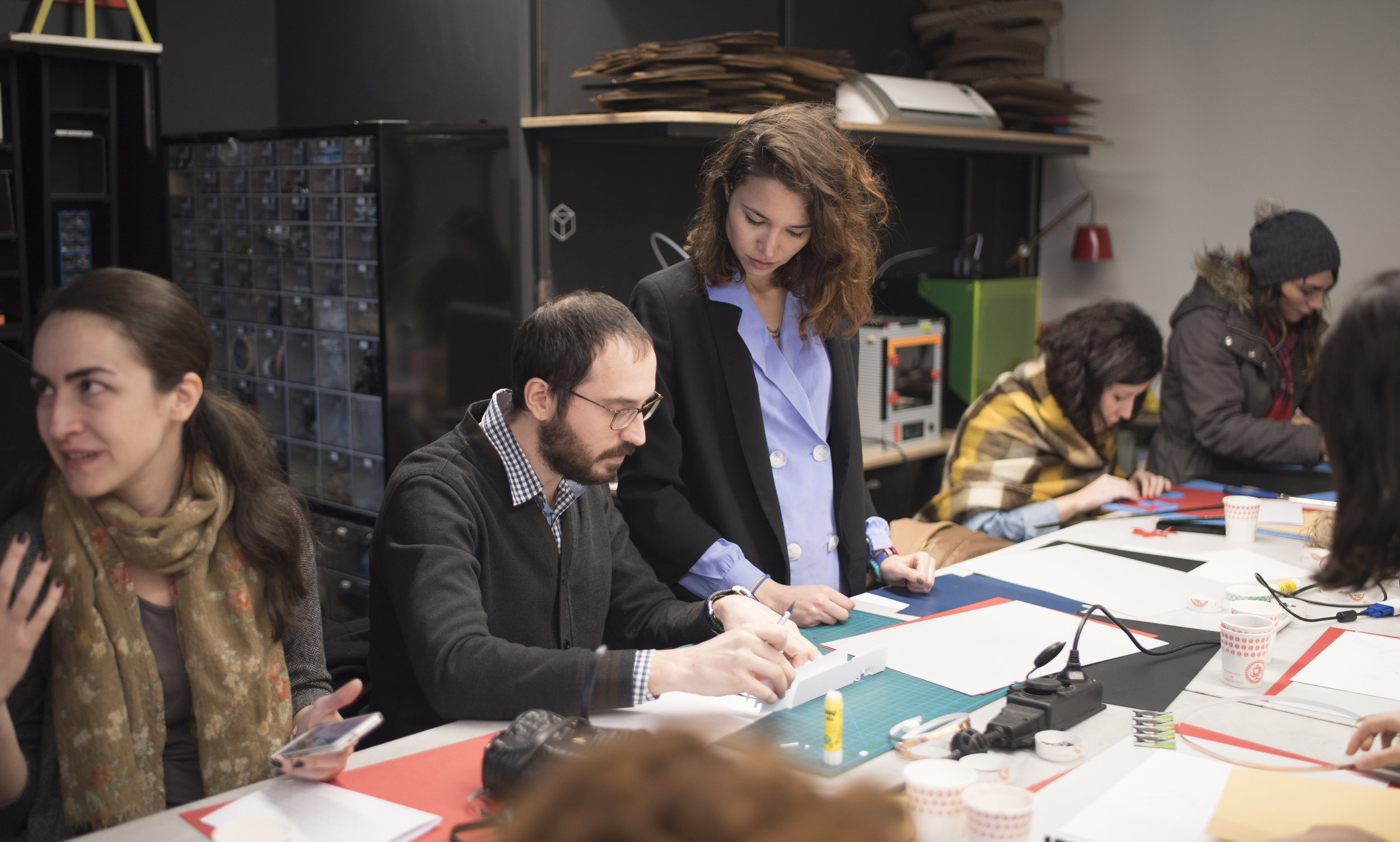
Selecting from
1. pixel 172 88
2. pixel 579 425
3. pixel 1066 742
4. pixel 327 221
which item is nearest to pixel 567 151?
pixel 327 221

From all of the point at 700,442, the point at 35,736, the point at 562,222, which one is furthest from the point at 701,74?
the point at 35,736

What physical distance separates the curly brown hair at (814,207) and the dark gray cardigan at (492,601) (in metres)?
0.53

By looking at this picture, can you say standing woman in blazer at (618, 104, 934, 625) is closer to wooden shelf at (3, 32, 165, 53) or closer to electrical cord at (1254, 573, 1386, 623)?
electrical cord at (1254, 573, 1386, 623)

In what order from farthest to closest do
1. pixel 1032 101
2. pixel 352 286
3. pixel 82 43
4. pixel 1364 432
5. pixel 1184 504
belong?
pixel 1032 101
pixel 82 43
pixel 352 286
pixel 1184 504
pixel 1364 432

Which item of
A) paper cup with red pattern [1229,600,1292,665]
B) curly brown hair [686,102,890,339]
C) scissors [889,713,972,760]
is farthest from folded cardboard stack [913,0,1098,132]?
scissors [889,713,972,760]

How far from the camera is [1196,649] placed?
1.76 m

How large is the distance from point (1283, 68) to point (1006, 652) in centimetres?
372

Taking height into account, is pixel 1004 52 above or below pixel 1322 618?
above

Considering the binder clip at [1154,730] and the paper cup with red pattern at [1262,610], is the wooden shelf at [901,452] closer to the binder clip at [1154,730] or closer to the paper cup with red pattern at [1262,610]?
the paper cup with red pattern at [1262,610]

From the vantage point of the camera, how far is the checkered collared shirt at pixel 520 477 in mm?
1675

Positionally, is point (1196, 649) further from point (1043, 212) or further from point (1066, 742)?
point (1043, 212)

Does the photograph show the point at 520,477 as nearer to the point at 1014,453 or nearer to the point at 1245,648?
the point at 1245,648

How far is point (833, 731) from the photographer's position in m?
1.34

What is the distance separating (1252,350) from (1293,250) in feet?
1.00
